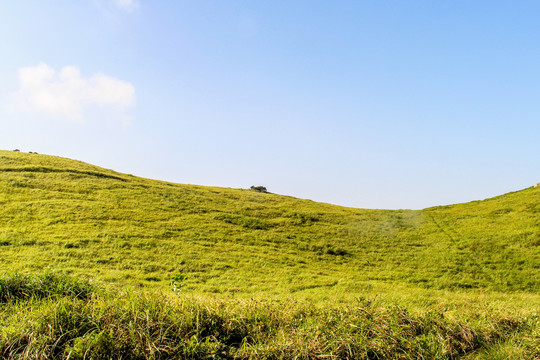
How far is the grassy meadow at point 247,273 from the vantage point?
612 cm

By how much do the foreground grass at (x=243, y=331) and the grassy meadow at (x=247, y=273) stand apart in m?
0.03

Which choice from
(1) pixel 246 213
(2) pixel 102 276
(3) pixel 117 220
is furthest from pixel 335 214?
(2) pixel 102 276

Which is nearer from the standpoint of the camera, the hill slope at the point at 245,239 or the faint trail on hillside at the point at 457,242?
the hill slope at the point at 245,239

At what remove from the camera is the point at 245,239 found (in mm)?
27562

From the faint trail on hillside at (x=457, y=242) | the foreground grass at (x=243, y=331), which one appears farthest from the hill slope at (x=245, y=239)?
the foreground grass at (x=243, y=331)

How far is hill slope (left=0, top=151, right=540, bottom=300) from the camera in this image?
19.0 meters

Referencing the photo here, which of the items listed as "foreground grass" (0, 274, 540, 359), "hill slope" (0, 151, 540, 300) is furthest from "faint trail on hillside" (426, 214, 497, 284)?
"foreground grass" (0, 274, 540, 359)

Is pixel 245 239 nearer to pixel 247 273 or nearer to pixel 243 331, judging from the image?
pixel 247 273

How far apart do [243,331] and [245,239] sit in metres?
21.1

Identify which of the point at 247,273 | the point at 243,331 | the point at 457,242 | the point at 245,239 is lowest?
the point at 247,273

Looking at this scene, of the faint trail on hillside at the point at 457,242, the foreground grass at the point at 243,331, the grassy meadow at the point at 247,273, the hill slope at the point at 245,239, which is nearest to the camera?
the foreground grass at the point at 243,331

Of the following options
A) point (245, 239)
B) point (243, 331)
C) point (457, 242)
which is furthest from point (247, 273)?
point (457, 242)

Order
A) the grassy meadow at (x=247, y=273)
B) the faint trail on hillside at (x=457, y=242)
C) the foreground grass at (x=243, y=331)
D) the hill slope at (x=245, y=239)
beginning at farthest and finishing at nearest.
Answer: the faint trail on hillside at (x=457, y=242) < the hill slope at (x=245, y=239) < the grassy meadow at (x=247, y=273) < the foreground grass at (x=243, y=331)

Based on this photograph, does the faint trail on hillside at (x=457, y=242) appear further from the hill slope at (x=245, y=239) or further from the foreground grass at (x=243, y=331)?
the foreground grass at (x=243, y=331)
